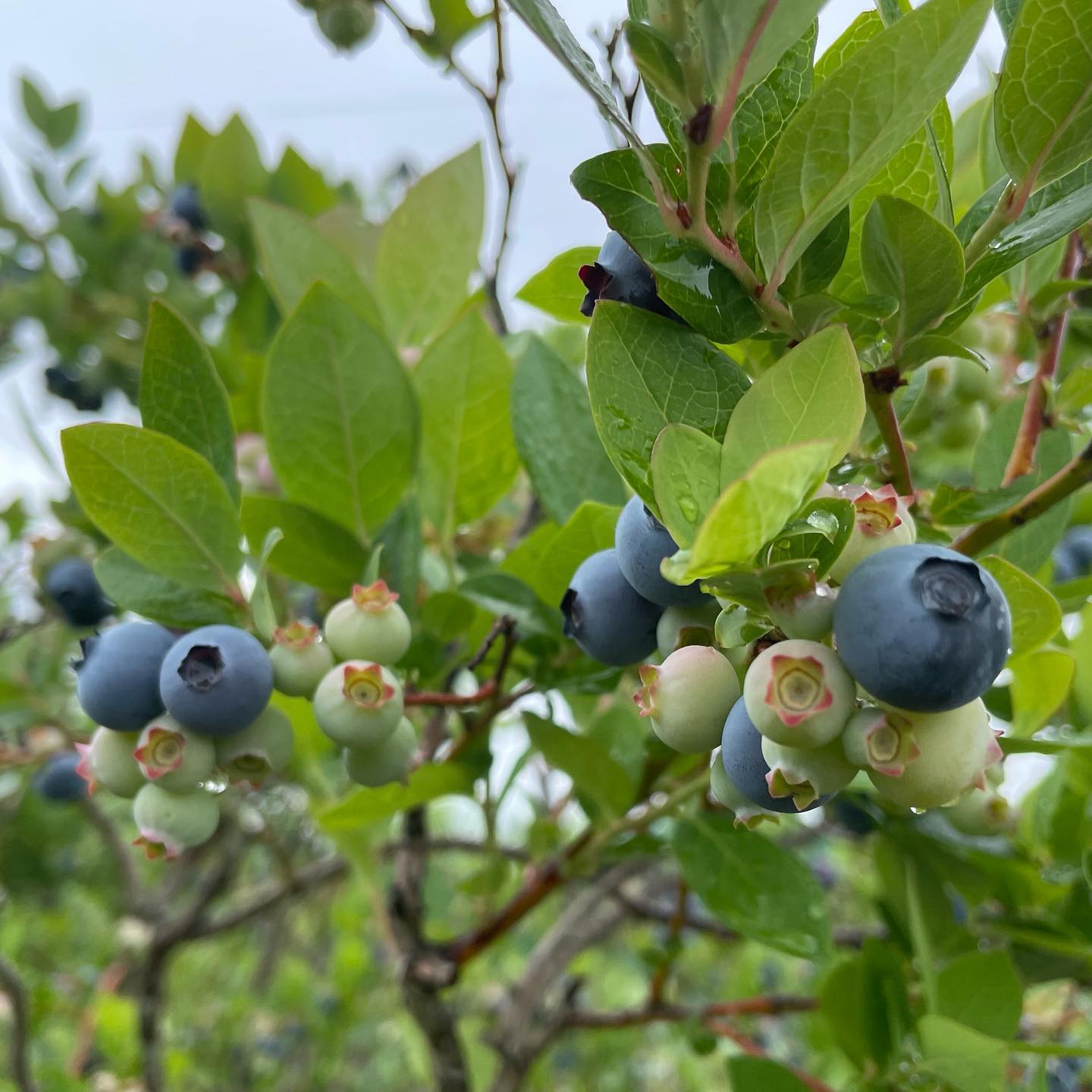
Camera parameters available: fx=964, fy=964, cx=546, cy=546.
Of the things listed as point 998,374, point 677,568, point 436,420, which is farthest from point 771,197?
point 998,374

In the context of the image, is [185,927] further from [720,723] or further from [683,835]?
[720,723]

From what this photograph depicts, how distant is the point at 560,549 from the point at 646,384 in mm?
246

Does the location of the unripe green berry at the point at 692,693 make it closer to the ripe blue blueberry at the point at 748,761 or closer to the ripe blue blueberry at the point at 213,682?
the ripe blue blueberry at the point at 748,761

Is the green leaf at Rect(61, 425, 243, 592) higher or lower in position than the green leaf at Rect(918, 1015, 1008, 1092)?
higher

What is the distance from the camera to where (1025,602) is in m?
0.64

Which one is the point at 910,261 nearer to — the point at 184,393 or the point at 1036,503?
the point at 1036,503

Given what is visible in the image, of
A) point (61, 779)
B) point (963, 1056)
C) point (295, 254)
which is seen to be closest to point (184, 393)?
point (295, 254)

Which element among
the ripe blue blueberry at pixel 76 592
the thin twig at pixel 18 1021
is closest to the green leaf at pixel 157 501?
the ripe blue blueberry at pixel 76 592

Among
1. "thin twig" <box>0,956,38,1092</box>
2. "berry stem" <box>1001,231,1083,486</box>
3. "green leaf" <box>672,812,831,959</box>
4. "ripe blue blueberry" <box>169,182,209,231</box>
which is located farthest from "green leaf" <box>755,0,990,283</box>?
"thin twig" <box>0,956,38,1092</box>

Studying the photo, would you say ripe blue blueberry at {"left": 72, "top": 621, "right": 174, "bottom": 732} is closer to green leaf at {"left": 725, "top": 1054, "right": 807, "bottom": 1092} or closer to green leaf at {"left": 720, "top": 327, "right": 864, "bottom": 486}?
green leaf at {"left": 720, "top": 327, "right": 864, "bottom": 486}

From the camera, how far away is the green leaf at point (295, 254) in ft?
3.45

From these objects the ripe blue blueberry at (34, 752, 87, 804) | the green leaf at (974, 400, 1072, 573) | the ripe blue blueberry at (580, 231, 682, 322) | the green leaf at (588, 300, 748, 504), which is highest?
the ripe blue blueberry at (580, 231, 682, 322)

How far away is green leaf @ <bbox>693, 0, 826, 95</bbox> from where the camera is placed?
443mm

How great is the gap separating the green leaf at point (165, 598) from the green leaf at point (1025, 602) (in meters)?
0.57
